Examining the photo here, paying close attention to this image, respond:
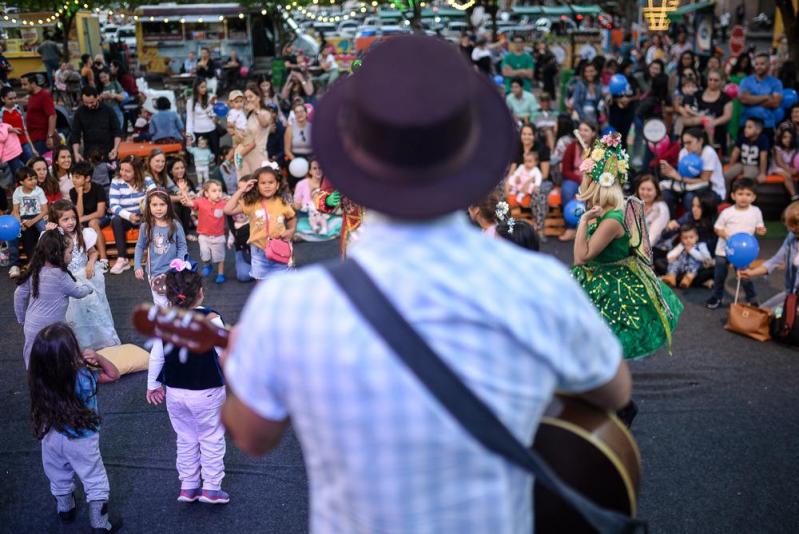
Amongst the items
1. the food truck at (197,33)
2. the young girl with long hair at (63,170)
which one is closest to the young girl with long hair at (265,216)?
the young girl with long hair at (63,170)

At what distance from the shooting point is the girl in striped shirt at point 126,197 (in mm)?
8070

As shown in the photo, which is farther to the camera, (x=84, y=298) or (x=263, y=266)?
(x=263, y=266)

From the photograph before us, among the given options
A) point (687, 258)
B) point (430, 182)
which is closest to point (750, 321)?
point (687, 258)

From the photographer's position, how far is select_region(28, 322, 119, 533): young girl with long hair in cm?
388

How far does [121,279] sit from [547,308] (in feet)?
23.5

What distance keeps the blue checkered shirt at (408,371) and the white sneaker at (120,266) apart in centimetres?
706

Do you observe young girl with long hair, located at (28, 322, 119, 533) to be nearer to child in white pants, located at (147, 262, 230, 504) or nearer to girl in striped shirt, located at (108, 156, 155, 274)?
child in white pants, located at (147, 262, 230, 504)

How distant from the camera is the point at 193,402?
413 cm

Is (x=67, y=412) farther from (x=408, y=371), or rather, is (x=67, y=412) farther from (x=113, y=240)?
(x=113, y=240)

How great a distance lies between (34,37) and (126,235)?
15.3m

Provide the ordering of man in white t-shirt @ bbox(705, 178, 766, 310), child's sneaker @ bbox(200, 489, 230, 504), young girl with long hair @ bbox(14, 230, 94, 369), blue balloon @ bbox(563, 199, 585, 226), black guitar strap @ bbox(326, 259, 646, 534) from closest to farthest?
black guitar strap @ bbox(326, 259, 646, 534)
child's sneaker @ bbox(200, 489, 230, 504)
young girl with long hair @ bbox(14, 230, 94, 369)
man in white t-shirt @ bbox(705, 178, 766, 310)
blue balloon @ bbox(563, 199, 585, 226)

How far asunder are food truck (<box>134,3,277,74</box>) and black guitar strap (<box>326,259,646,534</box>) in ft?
83.6

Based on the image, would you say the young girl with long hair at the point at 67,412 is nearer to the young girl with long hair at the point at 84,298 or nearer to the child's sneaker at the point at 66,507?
the child's sneaker at the point at 66,507

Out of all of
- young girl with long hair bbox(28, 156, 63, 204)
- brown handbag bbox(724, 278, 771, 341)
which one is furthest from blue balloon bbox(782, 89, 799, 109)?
young girl with long hair bbox(28, 156, 63, 204)
